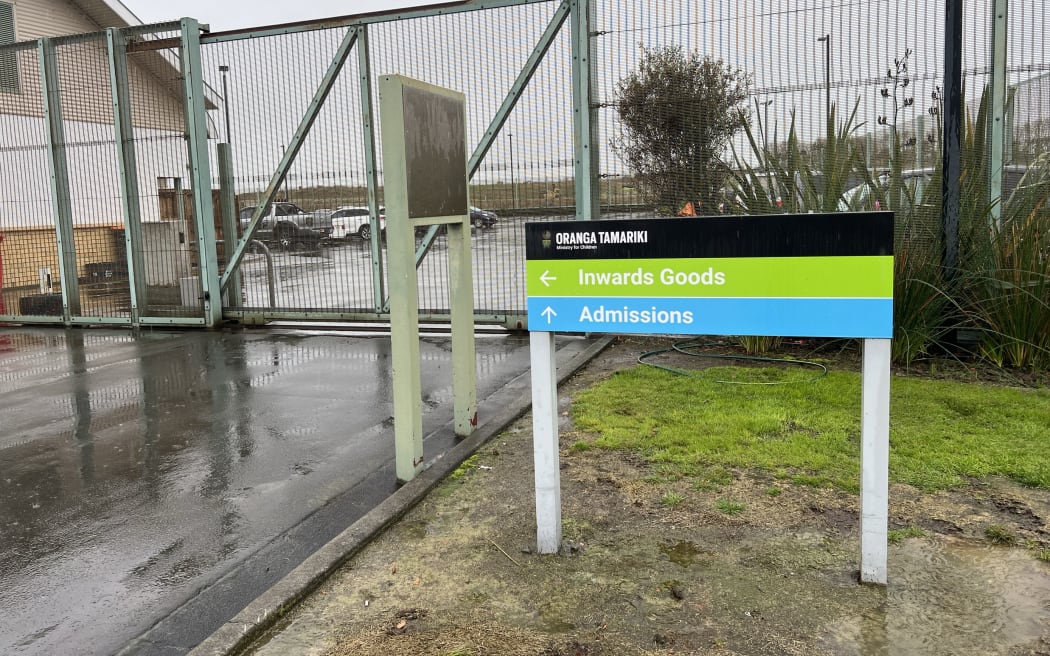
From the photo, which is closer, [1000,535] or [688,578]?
[688,578]

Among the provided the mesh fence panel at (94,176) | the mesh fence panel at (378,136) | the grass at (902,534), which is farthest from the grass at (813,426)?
the mesh fence panel at (94,176)

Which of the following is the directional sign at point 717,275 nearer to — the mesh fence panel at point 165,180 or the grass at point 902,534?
the grass at point 902,534

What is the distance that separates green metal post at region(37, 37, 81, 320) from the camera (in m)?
11.0

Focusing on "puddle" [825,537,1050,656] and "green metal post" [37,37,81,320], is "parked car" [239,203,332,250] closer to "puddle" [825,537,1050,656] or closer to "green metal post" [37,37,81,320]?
"green metal post" [37,37,81,320]

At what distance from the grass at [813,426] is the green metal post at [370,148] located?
3.97 meters

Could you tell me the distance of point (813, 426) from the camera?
212 inches

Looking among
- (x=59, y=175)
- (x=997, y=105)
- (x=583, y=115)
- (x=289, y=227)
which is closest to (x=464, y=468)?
(x=583, y=115)

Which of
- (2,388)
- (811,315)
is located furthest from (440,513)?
(2,388)

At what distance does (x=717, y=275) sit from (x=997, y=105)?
5275mm

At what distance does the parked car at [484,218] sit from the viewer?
9336 millimetres

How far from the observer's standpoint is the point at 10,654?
318 cm

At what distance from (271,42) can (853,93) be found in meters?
6.29

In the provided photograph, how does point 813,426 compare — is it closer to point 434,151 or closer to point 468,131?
point 434,151

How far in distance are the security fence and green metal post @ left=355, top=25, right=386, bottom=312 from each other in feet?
0.11
